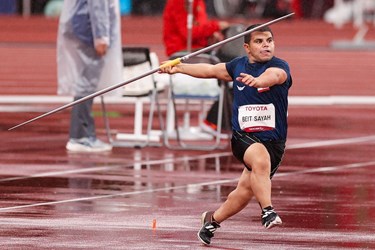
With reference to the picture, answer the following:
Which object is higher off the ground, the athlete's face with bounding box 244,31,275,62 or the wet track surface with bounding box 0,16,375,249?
the athlete's face with bounding box 244,31,275,62

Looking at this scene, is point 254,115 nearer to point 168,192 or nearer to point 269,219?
point 269,219

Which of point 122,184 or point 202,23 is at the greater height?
point 202,23

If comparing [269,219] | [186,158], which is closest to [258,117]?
[269,219]

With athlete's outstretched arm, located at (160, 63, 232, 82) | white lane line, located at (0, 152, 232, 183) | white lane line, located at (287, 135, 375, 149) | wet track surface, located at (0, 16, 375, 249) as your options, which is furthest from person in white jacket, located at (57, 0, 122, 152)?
athlete's outstretched arm, located at (160, 63, 232, 82)

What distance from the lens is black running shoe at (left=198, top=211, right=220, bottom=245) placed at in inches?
421

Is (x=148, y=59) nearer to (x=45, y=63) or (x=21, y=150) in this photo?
(x=21, y=150)

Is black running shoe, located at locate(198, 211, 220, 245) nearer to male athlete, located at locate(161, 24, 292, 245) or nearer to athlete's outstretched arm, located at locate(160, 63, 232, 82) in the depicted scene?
male athlete, located at locate(161, 24, 292, 245)

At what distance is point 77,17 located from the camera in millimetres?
16422

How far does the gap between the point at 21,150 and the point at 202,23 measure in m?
2.89

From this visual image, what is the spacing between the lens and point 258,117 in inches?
420

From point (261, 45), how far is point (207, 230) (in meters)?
1.41

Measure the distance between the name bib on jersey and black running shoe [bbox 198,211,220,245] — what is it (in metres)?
0.73

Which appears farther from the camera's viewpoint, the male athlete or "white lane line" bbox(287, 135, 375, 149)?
"white lane line" bbox(287, 135, 375, 149)

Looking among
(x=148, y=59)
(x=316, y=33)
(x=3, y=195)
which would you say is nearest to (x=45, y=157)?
(x=148, y=59)
